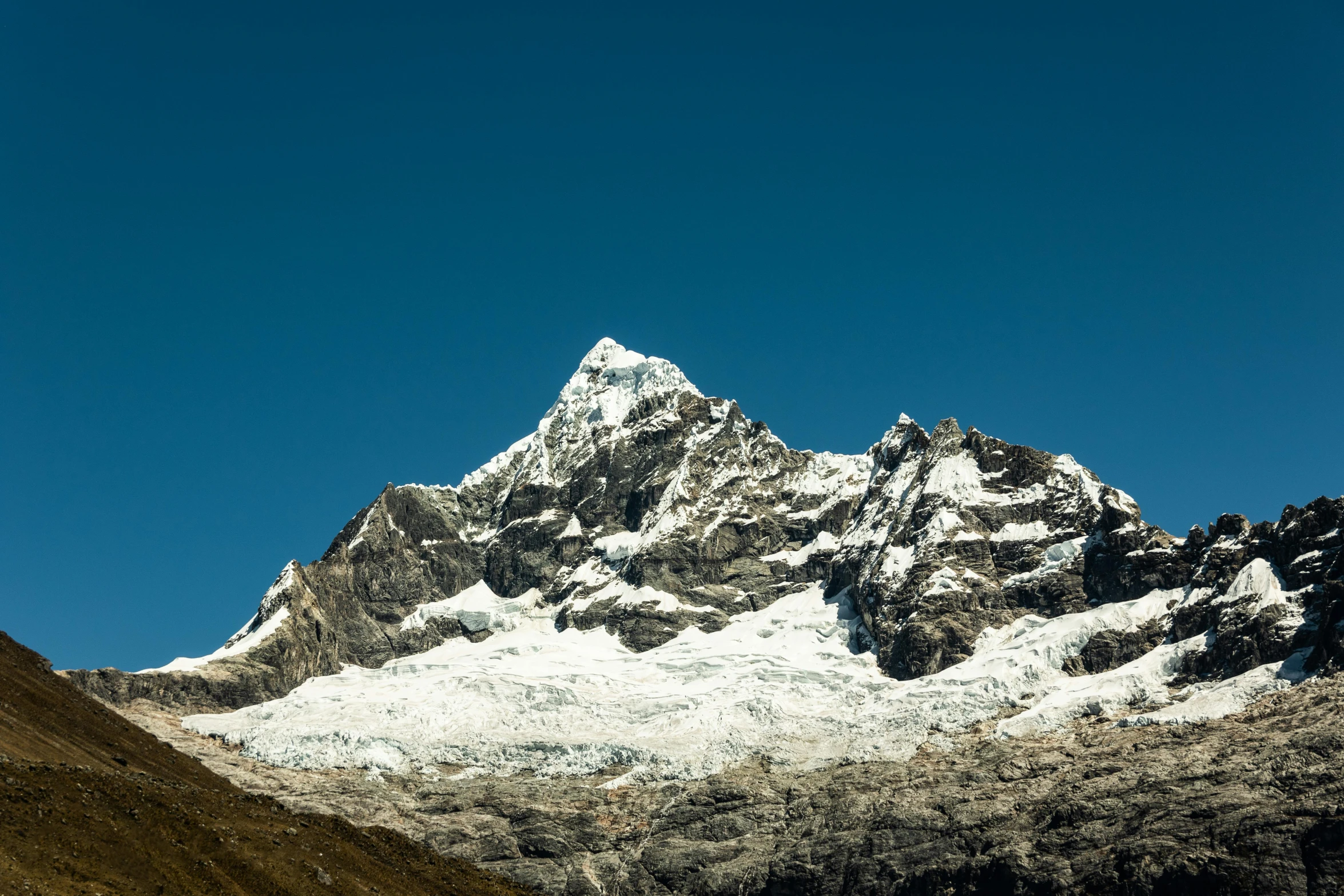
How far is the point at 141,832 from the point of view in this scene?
9712 cm

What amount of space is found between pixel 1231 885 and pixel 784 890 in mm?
62113

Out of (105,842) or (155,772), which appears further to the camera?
(155,772)

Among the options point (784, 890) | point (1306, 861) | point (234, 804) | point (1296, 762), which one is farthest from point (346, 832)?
point (1296, 762)


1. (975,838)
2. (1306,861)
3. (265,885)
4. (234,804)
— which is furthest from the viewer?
(975,838)

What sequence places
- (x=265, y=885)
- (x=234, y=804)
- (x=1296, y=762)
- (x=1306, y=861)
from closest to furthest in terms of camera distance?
(x=265, y=885) → (x=234, y=804) → (x=1306, y=861) → (x=1296, y=762)

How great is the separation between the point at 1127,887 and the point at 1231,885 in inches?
495

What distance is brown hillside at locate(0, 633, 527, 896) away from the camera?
291 feet

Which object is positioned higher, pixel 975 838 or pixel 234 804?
pixel 975 838

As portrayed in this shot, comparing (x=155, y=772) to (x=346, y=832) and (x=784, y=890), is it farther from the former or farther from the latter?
(x=784, y=890)

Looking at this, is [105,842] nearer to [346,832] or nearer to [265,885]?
[265,885]

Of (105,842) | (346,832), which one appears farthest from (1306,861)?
(105,842)

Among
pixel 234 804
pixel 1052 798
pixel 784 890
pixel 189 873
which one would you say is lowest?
pixel 189 873

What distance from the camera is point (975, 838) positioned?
192 m

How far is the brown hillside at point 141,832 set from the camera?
8881 cm
